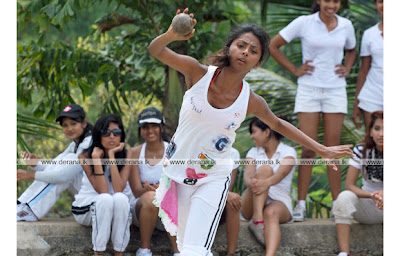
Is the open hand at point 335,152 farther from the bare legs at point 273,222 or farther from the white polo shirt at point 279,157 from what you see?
the white polo shirt at point 279,157

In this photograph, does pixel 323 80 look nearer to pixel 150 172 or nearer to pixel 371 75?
pixel 371 75

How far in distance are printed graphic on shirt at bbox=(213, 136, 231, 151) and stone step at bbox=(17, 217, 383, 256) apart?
1.61 m

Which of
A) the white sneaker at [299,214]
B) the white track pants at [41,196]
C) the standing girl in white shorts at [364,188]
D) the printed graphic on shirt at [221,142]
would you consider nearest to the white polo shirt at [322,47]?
the standing girl in white shorts at [364,188]

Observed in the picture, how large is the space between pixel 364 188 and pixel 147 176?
1.77 metres

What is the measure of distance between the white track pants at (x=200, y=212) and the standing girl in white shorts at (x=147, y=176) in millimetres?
1053

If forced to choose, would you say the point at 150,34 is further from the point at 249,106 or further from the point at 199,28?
the point at 249,106

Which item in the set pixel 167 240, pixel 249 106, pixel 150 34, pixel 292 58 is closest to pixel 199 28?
pixel 150 34

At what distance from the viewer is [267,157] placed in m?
5.01

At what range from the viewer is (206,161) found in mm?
3352

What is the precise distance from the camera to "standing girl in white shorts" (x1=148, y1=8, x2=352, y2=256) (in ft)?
10.8

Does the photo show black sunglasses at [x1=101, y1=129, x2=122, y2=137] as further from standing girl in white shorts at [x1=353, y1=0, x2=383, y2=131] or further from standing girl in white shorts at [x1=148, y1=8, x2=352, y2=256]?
standing girl in white shorts at [x1=353, y1=0, x2=383, y2=131]

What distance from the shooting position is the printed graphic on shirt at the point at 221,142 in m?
3.34

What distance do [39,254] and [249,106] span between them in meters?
2.17

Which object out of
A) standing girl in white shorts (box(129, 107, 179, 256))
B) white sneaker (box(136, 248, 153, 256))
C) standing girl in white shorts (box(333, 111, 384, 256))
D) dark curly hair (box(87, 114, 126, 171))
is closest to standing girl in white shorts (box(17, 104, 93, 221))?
dark curly hair (box(87, 114, 126, 171))
